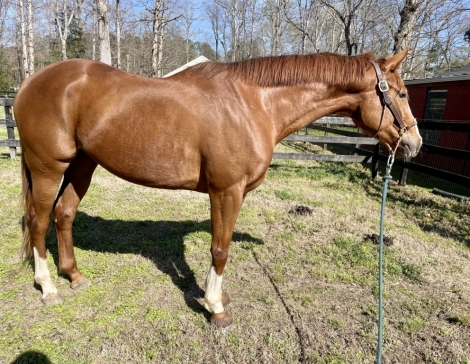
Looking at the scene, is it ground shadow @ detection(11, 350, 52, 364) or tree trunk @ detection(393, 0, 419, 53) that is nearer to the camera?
ground shadow @ detection(11, 350, 52, 364)

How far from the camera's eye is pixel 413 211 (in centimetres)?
492

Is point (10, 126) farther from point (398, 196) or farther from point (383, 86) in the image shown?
point (398, 196)

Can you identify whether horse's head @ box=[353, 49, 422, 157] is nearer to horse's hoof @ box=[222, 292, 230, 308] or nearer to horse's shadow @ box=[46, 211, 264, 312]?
horse's hoof @ box=[222, 292, 230, 308]


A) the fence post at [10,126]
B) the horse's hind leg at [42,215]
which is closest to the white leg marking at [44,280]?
the horse's hind leg at [42,215]

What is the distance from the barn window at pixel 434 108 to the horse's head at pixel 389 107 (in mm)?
7097

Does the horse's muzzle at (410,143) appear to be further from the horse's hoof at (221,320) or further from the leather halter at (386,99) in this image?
the horse's hoof at (221,320)

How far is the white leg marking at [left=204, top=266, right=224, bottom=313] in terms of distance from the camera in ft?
7.59

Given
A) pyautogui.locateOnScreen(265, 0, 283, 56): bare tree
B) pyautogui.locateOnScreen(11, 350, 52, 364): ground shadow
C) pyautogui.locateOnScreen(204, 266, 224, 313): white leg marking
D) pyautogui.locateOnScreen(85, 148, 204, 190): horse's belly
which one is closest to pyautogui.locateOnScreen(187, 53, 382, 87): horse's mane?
pyautogui.locateOnScreen(85, 148, 204, 190): horse's belly

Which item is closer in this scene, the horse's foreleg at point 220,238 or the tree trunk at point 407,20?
the horse's foreleg at point 220,238

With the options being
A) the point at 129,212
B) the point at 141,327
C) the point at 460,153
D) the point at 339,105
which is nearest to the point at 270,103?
the point at 339,105

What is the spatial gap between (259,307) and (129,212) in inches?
103

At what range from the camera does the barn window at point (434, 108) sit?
8280mm

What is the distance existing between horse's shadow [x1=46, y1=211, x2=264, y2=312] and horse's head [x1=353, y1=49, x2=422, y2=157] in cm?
197

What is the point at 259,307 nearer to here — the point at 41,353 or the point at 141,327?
the point at 141,327
